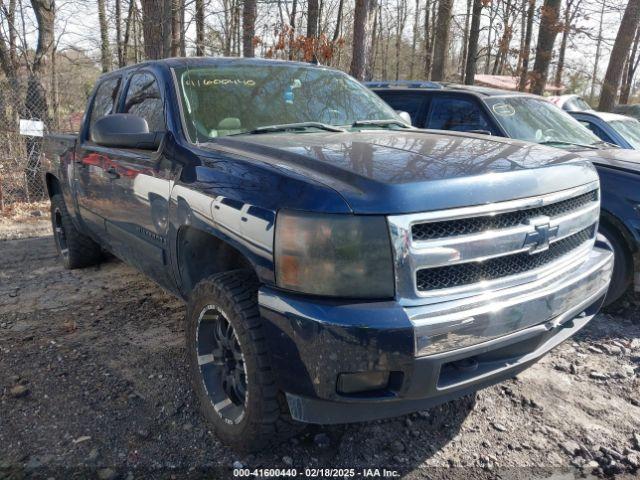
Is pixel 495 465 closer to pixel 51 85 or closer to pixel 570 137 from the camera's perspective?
pixel 570 137

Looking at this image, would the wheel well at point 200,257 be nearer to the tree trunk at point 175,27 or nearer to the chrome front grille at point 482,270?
the chrome front grille at point 482,270

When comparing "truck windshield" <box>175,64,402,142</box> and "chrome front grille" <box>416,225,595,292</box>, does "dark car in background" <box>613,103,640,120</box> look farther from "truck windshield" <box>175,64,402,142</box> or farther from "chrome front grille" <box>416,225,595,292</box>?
"chrome front grille" <box>416,225,595,292</box>

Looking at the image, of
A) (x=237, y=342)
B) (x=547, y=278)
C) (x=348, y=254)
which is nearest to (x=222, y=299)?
(x=237, y=342)

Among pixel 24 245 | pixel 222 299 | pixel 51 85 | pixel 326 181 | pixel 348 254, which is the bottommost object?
pixel 24 245

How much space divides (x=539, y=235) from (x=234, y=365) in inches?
60.9

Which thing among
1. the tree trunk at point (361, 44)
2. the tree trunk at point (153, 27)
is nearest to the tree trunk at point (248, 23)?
the tree trunk at point (361, 44)

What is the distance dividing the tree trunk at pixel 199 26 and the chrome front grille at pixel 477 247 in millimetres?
12257

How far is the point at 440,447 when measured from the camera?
8.80 ft

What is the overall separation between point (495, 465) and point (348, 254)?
136 centimetres

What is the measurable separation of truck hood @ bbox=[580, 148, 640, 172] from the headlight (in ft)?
10.2

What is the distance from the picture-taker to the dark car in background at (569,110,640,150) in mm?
7305

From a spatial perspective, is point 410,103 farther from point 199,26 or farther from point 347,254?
point 199,26

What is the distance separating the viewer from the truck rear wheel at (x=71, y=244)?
17.3 ft

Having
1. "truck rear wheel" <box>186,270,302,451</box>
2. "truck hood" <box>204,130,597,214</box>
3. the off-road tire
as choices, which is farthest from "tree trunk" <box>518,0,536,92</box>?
"truck rear wheel" <box>186,270,302,451</box>
